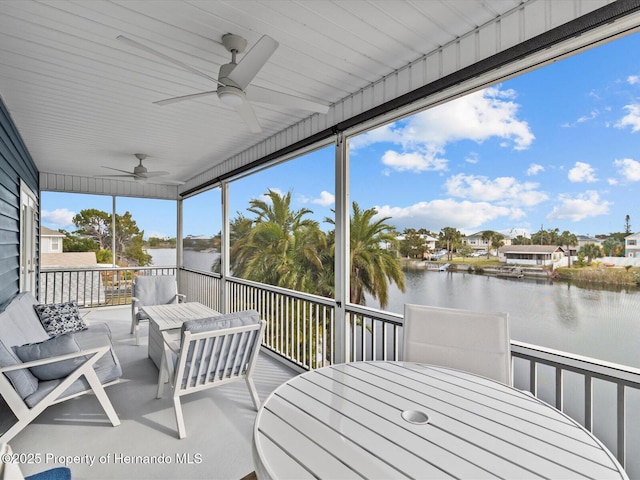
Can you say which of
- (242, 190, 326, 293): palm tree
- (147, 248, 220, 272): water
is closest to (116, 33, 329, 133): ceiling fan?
(242, 190, 326, 293): palm tree

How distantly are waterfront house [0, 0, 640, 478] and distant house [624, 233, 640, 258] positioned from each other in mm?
568

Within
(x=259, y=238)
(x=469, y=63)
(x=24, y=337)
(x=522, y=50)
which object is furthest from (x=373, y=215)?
(x=24, y=337)

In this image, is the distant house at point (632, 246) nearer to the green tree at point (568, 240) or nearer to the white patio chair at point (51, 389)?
the green tree at point (568, 240)

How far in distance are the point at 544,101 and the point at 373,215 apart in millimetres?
2368

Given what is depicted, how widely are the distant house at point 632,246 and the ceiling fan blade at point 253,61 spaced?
207cm

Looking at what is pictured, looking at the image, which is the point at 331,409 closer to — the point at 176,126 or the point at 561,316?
the point at 561,316

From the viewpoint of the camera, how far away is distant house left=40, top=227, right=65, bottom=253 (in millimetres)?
6396

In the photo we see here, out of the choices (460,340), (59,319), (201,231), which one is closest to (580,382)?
(460,340)

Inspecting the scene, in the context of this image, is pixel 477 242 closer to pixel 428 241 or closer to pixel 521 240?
pixel 521 240

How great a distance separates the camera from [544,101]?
6.75ft

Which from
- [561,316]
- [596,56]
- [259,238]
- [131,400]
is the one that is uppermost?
[596,56]

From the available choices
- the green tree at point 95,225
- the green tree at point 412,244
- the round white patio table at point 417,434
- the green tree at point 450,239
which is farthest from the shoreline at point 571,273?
the green tree at point 95,225

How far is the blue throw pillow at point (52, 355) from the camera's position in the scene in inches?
86.2

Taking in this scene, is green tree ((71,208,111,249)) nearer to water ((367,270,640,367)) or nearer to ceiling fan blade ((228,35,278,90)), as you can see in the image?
ceiling fan blade ((228,35,278,90))
